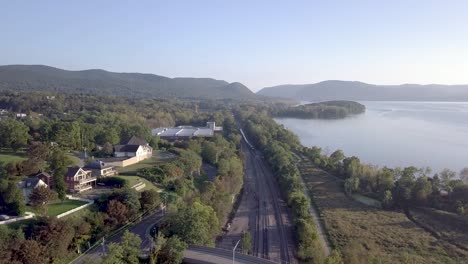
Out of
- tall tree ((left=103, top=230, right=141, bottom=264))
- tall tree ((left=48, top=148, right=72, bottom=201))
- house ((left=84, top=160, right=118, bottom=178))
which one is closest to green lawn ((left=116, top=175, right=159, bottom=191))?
house ((left=84, top=160, right=118, bottom=178))

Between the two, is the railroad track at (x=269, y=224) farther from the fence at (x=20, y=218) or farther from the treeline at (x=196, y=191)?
the fence at (x=20, y=218)

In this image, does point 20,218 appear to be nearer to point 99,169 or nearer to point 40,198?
point 40,198

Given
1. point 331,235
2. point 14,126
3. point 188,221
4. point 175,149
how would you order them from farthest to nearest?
1. point 175,149
2. point 14,126
3. point 331,235
4. point 188,221

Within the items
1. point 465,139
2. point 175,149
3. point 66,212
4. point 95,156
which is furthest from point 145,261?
point 465,139

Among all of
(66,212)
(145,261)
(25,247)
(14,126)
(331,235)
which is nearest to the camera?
(25,247)

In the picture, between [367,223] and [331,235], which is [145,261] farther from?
[367,223]

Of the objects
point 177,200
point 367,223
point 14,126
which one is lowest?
point 367,223

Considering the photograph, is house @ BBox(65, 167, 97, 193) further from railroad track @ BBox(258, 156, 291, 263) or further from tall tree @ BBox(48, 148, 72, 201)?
railroad track @ BBox(258, 156, 291, 263)
